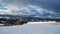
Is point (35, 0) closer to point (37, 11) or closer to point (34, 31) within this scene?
point (37, 11)

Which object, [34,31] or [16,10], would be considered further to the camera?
[34,31]

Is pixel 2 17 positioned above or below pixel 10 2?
below

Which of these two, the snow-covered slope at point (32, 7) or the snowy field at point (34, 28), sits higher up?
the snow-covered slope at point (32, 7)

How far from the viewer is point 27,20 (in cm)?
73

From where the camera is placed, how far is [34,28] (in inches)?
30.5

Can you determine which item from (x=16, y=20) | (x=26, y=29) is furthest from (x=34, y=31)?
(x=16, y=20)

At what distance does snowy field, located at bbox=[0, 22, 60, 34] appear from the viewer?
2.46ft

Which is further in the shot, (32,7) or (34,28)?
(34,28)

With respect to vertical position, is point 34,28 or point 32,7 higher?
point 32,7

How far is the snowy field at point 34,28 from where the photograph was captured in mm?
749

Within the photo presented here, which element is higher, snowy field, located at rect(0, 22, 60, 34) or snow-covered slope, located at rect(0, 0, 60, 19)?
snow-covered slope, located at rect(0, 0, 60, 19)

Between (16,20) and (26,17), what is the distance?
9cm

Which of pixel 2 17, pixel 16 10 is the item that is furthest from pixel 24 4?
pixel 2 17

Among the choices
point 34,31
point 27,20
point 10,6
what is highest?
point 10,6
